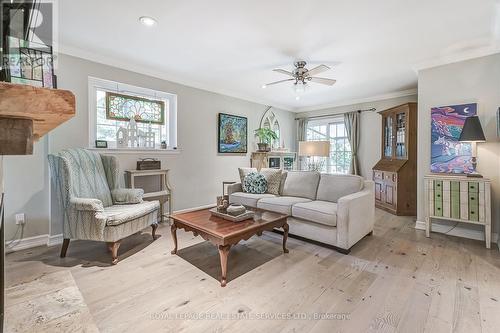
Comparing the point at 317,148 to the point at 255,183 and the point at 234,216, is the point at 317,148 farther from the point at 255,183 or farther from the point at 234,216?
the point at 234,216

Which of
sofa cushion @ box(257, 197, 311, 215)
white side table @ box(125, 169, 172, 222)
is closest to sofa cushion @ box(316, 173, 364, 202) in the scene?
sofa cushion @ box(257, 197, 311, 215)

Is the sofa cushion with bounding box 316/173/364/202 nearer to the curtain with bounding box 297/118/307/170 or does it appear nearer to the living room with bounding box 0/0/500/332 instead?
the living room with bounding box 0/0/500/332

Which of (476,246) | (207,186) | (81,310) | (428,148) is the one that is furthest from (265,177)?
(81,310)

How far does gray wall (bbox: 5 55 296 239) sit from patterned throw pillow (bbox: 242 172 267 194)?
1.11 m

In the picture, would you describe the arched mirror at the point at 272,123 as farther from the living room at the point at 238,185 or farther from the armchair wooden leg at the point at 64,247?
the armchair wooden leg at the point at 64,247

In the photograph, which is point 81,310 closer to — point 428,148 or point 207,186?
point 207,186

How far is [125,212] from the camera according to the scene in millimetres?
2455

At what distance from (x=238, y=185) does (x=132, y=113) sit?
2.02 metres

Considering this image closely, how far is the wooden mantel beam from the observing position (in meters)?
0.44

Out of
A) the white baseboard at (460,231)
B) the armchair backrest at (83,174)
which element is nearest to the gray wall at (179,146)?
the armchair backrest at (83,174)

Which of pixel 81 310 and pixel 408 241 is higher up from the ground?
pixel 81 310

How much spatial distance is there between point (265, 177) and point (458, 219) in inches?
100

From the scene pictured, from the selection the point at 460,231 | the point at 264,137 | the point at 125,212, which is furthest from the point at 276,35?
the point at 460,231

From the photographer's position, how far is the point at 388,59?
10.8 ft
